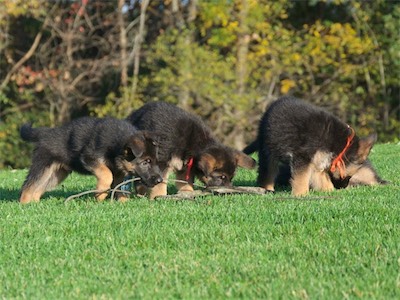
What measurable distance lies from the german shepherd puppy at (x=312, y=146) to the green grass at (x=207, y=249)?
0.89m

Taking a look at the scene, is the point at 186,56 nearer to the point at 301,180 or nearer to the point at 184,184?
the point at 184,184

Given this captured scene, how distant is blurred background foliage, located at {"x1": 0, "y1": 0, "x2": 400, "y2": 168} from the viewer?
74.9 ft

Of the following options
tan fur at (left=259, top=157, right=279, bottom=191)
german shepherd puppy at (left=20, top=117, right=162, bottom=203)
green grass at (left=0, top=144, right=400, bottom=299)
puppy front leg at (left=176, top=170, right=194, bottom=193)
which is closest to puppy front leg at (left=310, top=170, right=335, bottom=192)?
tan fur at (left=259, top=157, right=279, bottom=191)

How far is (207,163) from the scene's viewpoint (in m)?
Answer: 9.84

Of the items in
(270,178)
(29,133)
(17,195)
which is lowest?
(17,195)

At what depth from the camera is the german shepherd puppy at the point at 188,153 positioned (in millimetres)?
9883

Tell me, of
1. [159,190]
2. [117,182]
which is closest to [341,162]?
[159,190]

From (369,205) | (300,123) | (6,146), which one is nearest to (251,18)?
(6,146)

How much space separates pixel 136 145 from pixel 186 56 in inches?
533

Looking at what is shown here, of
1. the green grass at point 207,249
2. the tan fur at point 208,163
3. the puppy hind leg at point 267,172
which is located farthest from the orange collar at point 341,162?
the tan fur at point 208,163

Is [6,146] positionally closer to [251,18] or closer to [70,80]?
[70,80]

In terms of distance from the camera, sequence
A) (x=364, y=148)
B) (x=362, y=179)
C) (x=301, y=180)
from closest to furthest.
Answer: (x=301, y=180), (x=364, y=148), (x=362, y=179)

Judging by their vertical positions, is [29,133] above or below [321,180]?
above

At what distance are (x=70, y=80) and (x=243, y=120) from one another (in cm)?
524
